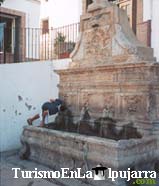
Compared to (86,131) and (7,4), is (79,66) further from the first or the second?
(7,4)

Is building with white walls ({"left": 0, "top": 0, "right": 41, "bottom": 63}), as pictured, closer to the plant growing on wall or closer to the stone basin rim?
the plant growing on wall

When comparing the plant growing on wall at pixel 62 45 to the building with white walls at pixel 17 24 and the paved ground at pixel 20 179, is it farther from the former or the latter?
the paved ground at pixel 20 179

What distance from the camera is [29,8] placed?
40.2 ft

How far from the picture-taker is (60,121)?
301 inches

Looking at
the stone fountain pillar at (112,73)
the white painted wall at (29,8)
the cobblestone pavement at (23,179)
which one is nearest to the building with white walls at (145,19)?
the stone fountain pillar at (112,73)

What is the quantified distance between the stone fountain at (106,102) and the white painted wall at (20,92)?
0.85 m

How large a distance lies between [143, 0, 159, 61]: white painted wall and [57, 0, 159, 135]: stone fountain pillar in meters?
2.02

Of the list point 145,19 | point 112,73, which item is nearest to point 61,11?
point 145,19

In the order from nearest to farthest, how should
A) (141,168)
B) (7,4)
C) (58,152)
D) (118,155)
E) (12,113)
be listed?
(118,155), (141,168), (58,152), (12,113), (7,4)

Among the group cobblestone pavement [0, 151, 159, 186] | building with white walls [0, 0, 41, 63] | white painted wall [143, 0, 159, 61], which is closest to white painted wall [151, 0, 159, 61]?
white painted wall [143, 0, 159, 61]

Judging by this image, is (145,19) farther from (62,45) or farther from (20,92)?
(20,92)

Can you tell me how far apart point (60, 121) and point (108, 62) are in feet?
6.37

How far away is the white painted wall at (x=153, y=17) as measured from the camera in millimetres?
8758

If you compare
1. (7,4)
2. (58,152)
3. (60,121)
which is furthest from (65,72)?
(7,4)
